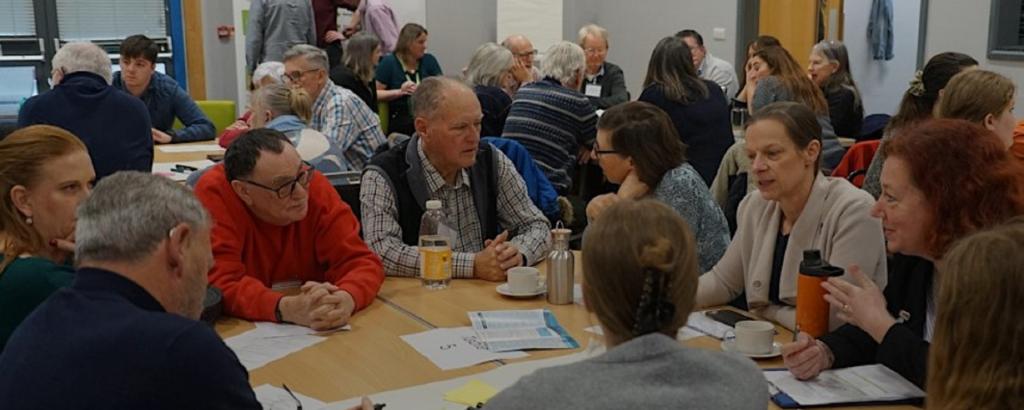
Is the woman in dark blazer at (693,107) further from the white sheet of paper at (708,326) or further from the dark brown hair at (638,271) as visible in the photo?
the dark brown hair at (638,271)

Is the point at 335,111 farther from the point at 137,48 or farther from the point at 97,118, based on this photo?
the point at 137,48

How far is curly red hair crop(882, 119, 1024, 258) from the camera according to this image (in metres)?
2.22

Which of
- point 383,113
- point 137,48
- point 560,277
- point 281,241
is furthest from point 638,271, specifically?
point 383,113

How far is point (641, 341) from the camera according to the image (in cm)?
146

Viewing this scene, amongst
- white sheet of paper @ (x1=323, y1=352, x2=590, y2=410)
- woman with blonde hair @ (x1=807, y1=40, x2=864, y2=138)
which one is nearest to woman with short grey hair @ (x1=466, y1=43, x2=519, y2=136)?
woman with blonde hair @ (x1=807, y1=40, x2=864, y2=138)

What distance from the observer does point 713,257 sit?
11.1 ft

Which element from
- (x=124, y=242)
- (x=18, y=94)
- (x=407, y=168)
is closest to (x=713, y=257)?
(x=407, y=168)

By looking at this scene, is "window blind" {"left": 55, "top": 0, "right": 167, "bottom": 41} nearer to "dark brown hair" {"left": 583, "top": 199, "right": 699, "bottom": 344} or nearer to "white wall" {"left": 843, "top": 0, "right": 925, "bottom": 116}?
"white wall" {"left": 843, "top": 0, "right": 925, "bottom": 116}

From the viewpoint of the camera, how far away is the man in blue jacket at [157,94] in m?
6.23

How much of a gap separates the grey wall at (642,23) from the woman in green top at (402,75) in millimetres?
2714

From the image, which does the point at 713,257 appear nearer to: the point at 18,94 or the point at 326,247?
the point at 326,247

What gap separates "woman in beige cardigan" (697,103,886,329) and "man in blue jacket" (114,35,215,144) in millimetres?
4328

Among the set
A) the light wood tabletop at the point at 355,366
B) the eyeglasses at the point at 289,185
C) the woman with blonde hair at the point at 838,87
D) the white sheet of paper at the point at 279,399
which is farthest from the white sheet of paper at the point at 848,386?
the woman with blonde hair at the point at 838,87

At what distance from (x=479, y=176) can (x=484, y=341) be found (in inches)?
46.6
